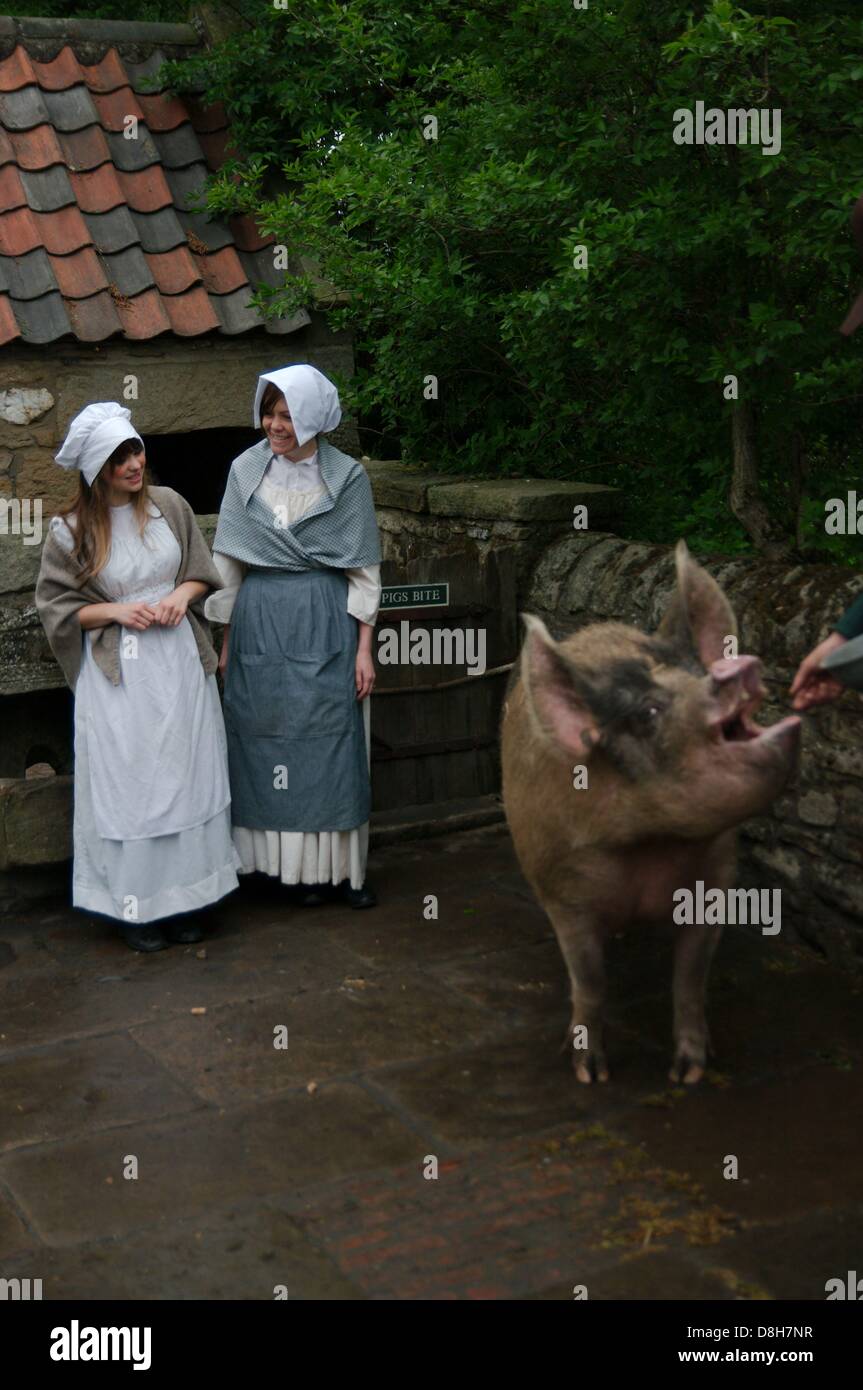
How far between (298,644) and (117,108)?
3570 mm

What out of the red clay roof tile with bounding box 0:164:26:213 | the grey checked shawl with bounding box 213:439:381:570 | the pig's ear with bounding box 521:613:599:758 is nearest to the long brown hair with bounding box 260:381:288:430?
the grey checked shawl with bounding box 213:439:381:570

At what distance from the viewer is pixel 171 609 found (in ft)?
18.2

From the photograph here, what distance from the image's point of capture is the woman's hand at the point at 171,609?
5527 millimetres

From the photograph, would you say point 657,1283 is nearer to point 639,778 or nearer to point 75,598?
point 639,778

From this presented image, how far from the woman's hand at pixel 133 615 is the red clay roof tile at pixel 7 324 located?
6.47ft

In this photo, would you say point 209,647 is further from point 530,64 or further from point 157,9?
point 157,9

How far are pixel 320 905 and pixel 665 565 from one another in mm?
1959

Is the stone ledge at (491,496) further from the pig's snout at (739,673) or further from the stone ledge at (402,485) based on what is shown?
the pig's snout at (739,673)

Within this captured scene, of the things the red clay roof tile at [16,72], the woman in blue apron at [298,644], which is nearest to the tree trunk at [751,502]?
the woman in blue apron at [298,644]

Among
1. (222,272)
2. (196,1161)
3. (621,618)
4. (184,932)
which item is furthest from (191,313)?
(196,1161)

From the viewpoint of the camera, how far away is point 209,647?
19.1 feet

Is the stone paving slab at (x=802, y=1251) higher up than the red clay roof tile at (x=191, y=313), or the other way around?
the red clay roof tile at (x=191, y=313)

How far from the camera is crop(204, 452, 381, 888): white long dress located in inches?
234

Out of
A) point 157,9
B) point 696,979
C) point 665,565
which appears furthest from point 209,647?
point 157,9
